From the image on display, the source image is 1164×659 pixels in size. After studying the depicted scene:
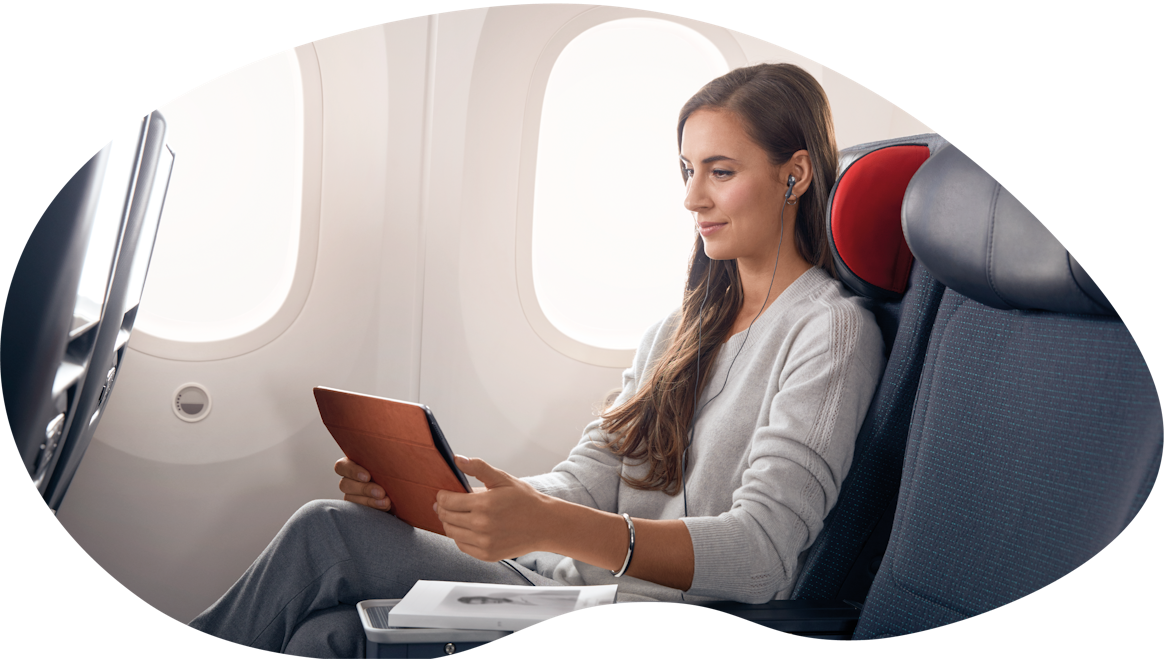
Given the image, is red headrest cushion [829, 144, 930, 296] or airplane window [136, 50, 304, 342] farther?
airplane window [136, 50, 304, 342]

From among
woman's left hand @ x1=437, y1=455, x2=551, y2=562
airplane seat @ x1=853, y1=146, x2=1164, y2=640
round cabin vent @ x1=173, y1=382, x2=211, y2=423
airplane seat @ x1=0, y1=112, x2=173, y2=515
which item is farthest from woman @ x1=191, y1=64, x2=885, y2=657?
round cabin vent @ x1=173, y1=382, x2=211, y2=423

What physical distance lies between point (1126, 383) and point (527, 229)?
1116 mm

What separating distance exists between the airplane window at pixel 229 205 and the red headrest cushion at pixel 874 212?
1076mm

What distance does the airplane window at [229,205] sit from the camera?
1.38 metres

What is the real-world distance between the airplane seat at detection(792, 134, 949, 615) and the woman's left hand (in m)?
0.40

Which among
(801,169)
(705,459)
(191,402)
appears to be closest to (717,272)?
(801,169)

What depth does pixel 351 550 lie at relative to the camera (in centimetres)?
96

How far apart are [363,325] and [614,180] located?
68 centimetres

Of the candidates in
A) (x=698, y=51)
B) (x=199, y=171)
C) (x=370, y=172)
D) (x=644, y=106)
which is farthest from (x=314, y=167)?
(x=698, y=51)

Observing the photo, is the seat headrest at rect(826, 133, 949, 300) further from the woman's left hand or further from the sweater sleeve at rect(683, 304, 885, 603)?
the woman's left hand

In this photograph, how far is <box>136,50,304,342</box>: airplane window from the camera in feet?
4.54

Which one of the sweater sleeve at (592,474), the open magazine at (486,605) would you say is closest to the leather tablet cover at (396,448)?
the open magazine at (486,605)

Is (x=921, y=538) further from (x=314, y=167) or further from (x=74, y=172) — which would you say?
(x=314, y=167)

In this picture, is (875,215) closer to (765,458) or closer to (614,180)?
(765,458)
